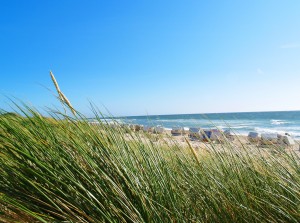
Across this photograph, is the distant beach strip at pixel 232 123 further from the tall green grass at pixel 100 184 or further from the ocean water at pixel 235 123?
the tall green grass at pixel 100 184

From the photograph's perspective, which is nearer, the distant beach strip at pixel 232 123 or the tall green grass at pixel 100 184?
the tall green grass at pixel 100 184

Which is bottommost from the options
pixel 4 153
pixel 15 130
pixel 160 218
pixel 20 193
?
pixel 160 218

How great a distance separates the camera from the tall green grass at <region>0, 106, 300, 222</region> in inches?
42.8

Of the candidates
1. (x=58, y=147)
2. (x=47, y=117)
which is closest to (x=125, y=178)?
(x=58, y=147)

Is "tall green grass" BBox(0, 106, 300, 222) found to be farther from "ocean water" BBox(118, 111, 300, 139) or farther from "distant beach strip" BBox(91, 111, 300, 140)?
"ocean water" BBox(118, 111, 300, 139)

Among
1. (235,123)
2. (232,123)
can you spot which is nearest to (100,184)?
(232,123)

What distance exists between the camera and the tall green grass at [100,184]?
1.09m

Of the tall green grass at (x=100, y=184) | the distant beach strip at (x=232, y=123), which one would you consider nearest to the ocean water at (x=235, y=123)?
the distant beach strip at (x=232, y=123)

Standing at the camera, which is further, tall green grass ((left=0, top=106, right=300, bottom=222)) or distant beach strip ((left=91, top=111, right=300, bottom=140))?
distant beach strip ((left=91, top=111, right=300, bottom=140))

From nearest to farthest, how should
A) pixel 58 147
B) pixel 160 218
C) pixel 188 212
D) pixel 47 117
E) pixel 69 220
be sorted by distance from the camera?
1. pixel 69 220
2. pixel 160 218
3. pixel 58 147
4. pixel 188 212
5. pixel 47 117

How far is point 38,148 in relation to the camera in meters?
1.25

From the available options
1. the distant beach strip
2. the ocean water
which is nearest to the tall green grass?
the distant beach strip

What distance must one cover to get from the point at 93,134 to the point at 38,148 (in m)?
0.29

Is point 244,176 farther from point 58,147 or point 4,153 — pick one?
point 4,153
